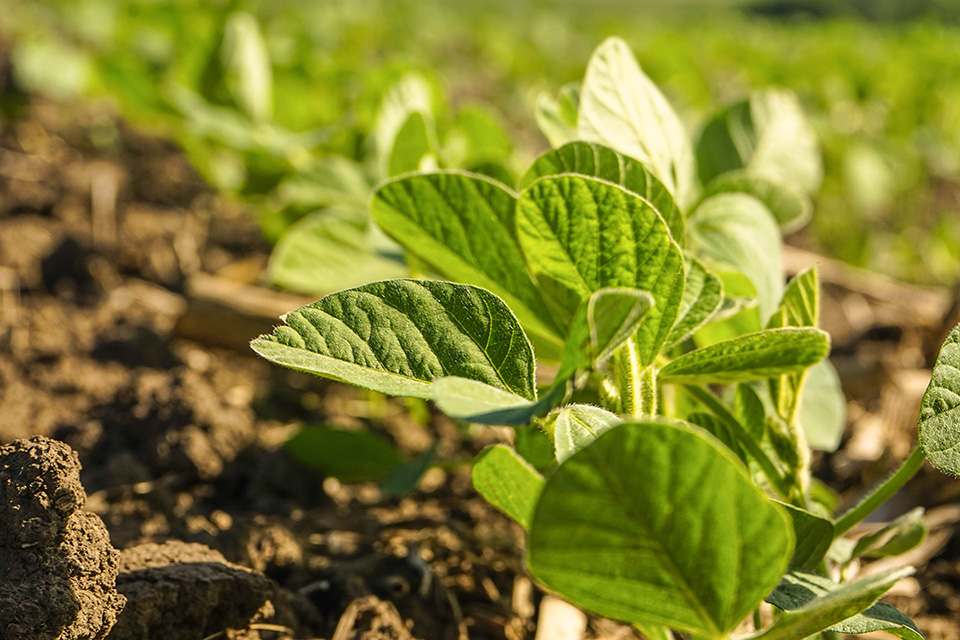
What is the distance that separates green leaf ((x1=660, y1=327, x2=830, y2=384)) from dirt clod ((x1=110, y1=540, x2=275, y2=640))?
0.49 meters

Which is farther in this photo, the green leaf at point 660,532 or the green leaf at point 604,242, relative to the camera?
the green leaf at point 604,242

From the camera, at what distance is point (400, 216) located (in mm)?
854

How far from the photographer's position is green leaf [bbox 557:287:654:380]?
557mm

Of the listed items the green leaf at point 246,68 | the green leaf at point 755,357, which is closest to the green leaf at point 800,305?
the green leaf at point 755,357

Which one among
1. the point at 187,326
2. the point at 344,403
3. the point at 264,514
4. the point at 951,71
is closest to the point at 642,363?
the point at 264,514

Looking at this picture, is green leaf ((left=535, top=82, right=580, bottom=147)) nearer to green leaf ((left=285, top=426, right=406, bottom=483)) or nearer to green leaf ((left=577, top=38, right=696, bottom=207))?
green leaf ((left=577, top=38, right=696, bottom=207))

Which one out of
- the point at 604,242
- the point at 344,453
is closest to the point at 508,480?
the point at 604,242

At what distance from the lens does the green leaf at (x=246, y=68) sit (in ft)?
6.42

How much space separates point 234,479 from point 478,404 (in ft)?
2.74

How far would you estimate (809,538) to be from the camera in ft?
2.48

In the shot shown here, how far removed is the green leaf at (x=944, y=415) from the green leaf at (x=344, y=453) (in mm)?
787

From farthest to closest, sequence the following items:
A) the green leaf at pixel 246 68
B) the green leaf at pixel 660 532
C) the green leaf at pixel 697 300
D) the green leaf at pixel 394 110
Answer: the green leaf at pixel 246 68 → the green leaf at pixel 394 110 → the green leaf at pixel 697 300 → the green leaf at pixel 660 532

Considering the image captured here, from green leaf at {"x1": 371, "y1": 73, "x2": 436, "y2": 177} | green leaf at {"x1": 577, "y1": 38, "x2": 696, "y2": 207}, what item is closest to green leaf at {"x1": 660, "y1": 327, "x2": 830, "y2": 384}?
green leaf at {"x1": 577, "y1": 38, "x2": 696, "y2": 207}

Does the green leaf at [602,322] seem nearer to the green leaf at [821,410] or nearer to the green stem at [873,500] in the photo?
the green stem at [873,500]
